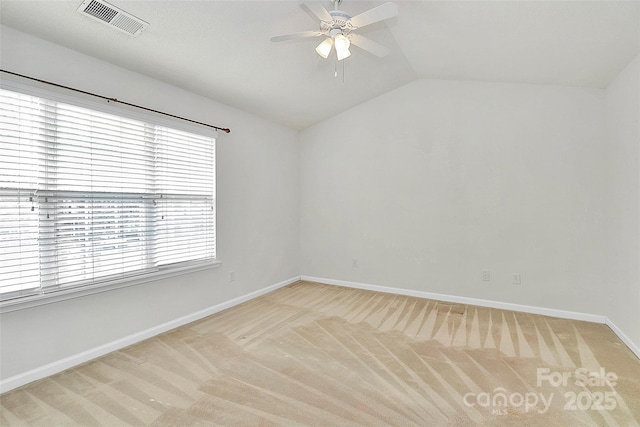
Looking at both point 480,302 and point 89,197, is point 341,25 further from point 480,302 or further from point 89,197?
point 480,302

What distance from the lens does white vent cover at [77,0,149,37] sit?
1.97m

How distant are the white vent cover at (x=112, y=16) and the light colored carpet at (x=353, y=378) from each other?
2586 millimetres

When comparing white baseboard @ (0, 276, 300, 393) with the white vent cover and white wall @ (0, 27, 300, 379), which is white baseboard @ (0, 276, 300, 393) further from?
the white vent cover

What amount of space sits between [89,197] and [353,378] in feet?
8.42

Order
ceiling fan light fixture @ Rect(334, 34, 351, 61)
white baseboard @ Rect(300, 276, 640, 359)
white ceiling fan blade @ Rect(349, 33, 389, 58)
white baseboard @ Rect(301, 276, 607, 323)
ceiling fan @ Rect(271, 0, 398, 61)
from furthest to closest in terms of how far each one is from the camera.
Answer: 1. white baseboard @ Rect(301, 276, 607, 323)
2. white baseboard @ Rect(300, 276, 640, 359)
3. white ceiling fan blade @ Rect(349, 33, 389, 58)
4. ceiling fan light fixture @ Rect(334, 34, 351, 61)
5. ceiling fan @ Rect(271, 0, 398, 61)

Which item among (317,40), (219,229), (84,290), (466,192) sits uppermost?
(317,40)

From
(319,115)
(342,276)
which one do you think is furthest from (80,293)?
(319,115)

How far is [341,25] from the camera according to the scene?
2.13 m

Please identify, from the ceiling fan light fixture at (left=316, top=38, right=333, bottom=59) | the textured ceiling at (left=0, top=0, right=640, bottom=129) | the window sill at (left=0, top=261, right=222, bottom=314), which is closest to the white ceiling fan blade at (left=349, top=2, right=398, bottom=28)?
the ceiling fan light fixture at (left=316, top=38, right=333, bottom=59)

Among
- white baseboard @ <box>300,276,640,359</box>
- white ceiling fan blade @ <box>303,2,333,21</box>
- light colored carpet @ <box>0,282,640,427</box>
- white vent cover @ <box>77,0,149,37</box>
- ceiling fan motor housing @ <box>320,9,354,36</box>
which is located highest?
white vent cover @ <box>77,0,149,37</box>

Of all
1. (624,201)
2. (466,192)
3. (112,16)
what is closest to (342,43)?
(112,16)

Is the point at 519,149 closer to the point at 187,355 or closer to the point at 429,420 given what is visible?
the point at 429,420

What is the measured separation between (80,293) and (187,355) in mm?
995

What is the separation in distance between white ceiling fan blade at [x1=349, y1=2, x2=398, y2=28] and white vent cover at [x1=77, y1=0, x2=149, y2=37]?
1.54 meters
